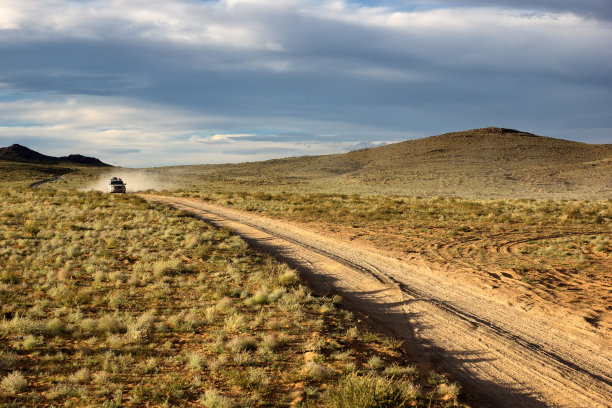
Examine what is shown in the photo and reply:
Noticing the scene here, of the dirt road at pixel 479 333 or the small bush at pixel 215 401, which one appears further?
the dirt road at pixel 479 333

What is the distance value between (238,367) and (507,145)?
386 feet

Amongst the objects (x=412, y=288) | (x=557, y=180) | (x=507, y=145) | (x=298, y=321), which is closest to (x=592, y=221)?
(x=412, y=288)

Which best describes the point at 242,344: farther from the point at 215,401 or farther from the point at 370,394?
the point at 370,394

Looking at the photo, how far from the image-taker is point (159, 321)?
878 centimetres

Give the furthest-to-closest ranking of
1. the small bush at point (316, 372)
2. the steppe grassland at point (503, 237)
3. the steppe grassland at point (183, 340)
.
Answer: the steppe grassland at point (503, 237) → the small bush at point (316, 372) → the steppe grassland at point (183, 340)

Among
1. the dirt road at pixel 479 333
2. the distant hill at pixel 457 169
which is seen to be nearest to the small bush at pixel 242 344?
the dirt road at pixel 479 333

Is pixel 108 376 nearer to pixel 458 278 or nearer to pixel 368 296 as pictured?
pixel 368 296

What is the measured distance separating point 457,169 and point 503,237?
72285 millimetres

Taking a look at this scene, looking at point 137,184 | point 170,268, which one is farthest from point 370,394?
point 137,184

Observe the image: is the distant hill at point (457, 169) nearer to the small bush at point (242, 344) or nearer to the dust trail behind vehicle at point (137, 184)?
the dust trail behind vehicle at point (137, 184)

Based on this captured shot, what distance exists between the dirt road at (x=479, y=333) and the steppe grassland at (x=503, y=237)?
5.98 feet

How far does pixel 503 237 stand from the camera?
1797 centimetres

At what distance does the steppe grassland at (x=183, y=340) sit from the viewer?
19.2ft

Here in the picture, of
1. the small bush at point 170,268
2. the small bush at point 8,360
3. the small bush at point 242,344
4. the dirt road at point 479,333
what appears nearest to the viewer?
the dirt road at point 479,333
